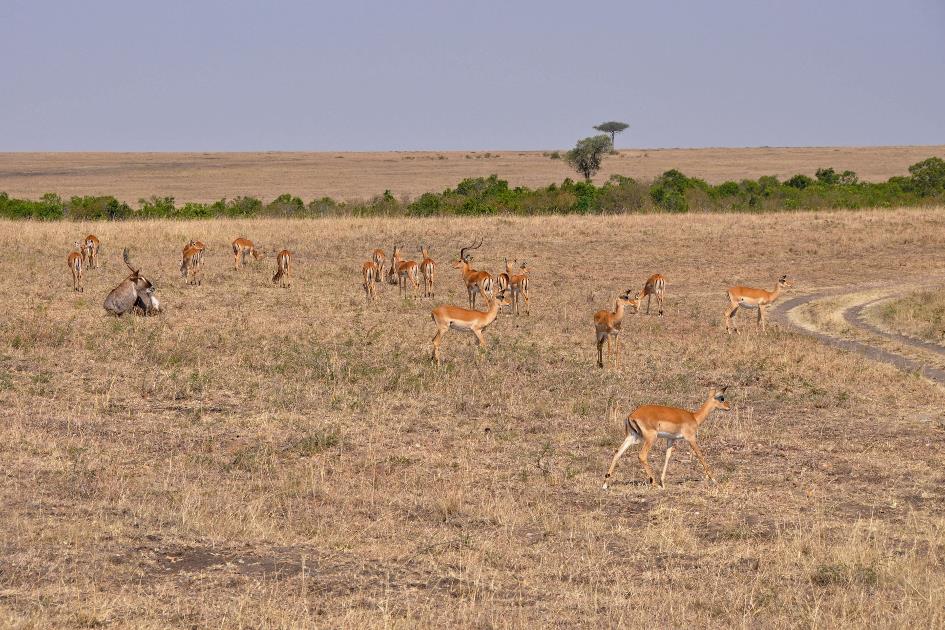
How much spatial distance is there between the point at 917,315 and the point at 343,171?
83.6m

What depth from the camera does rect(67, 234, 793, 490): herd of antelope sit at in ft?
30.7

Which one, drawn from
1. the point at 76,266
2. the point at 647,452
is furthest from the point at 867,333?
the point at 76,266

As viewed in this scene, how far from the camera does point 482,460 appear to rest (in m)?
10.3

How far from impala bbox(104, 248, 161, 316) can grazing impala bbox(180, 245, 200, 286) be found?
4462 millimetres

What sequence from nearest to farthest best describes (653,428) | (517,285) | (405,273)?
(653,428) → (517,285) → (405,273)

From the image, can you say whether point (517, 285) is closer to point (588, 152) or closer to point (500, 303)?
point (500, 303)

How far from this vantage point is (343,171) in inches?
3986

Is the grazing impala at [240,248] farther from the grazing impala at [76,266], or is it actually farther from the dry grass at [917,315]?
the dry grass at [917,315]

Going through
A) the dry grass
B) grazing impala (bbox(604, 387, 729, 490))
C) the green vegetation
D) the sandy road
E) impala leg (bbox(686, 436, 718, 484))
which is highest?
the green vegetation

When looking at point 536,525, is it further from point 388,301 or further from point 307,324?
point 388,301

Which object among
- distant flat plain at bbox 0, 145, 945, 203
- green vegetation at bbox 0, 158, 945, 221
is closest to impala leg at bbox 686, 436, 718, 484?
green vegetation at bbox 0, 158, 945, 221

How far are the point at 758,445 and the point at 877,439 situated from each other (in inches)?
51.6

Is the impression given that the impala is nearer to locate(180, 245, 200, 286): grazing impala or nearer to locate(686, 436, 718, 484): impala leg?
locate(180, 245, 200, 286): grazing impala

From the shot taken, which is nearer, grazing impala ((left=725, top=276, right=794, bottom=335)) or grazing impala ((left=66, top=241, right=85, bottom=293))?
grazing impala ((left=725, top=276, right=794, bottom=335))
